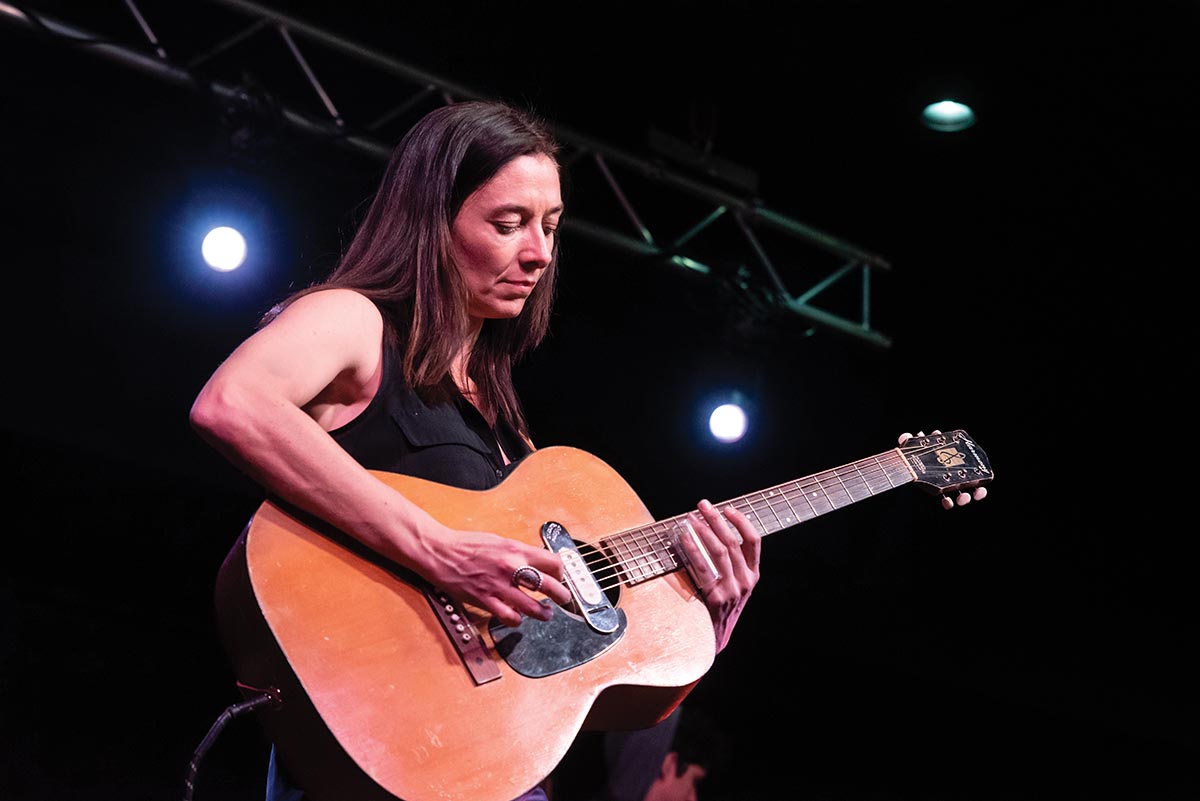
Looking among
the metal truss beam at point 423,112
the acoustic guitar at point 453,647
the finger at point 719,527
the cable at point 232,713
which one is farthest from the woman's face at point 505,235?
the metal truss beam at point 423,112

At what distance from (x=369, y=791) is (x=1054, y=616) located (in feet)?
21.4

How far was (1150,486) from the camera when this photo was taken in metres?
7.59

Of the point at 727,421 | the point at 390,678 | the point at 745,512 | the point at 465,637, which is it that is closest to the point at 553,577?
the point at 465,637

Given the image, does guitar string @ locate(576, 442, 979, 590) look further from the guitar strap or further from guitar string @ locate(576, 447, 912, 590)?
the guitar strap

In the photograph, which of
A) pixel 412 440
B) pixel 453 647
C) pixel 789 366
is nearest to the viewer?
pixel 453 647

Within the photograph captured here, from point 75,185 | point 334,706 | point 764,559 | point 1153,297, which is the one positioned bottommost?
point 334,706

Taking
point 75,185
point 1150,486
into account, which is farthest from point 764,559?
point 75,185

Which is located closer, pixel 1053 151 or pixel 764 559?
pixel 1053 151

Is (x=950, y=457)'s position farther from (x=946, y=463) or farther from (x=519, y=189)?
(x=519, y=189)

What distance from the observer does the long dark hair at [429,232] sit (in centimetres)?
245

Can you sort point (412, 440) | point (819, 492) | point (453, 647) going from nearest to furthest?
point (453, 647)
point (412, 440)
point (819, 492)

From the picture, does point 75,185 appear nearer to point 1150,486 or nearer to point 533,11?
point 533,11

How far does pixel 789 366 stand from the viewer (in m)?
7.72

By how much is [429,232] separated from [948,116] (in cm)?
451
